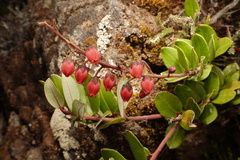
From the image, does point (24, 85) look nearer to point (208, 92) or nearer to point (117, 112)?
point (117, 112)

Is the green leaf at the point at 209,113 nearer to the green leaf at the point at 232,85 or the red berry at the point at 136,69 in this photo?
the green leaf at the point at 232,85

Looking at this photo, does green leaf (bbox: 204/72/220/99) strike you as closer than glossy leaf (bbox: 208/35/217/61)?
No

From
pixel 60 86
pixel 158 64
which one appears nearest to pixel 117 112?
pixel 60 86

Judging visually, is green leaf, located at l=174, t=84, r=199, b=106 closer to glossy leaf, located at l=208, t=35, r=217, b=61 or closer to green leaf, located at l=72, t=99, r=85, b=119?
glossy leaf, located at l=208, t=35, r=217, b=61

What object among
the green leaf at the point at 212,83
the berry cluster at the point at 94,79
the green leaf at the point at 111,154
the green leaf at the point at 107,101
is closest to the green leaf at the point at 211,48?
the green leaf at the point at 212,83

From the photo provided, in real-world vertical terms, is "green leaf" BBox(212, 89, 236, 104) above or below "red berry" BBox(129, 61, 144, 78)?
below

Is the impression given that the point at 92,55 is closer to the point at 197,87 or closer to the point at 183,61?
the point at 183,61

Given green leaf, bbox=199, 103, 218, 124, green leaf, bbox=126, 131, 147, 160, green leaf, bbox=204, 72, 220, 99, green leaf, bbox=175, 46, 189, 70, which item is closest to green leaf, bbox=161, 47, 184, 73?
green leaf, bbox=175, 46, 189, 70
